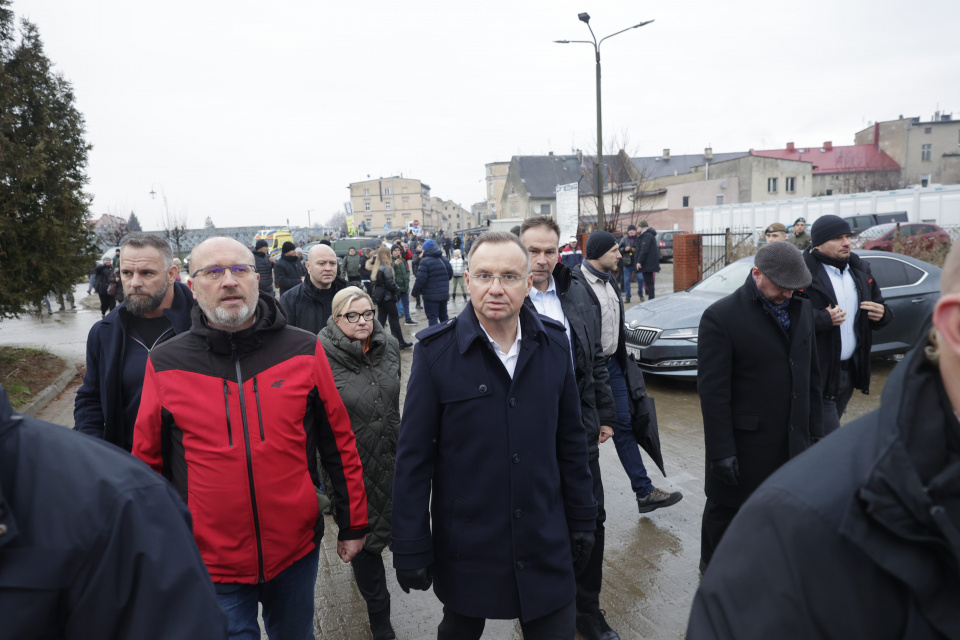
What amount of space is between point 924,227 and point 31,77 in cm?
2558

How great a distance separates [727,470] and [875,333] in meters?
6.06

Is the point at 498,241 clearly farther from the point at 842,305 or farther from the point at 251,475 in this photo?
the point at 842,305

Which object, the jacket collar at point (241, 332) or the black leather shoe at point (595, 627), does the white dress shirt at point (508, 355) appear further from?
the black leather shoe at point (595, 627)

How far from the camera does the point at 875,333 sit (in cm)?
831

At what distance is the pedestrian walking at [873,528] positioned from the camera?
0.95 m

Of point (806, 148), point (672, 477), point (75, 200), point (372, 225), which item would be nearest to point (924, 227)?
point (672, 477)

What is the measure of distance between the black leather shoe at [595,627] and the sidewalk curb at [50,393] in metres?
7.62

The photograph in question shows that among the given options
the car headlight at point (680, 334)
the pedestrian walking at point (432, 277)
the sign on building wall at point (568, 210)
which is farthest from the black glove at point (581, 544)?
the sign on building wall at point (568, 210)

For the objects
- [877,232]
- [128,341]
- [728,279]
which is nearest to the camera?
[128,341]

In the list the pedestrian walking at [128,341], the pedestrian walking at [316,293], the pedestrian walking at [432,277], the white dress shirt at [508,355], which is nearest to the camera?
the white dress shirt at [508,355]

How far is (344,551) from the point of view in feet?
9.30

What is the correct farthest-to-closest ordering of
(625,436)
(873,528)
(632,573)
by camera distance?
(625,436) < (632,573) < (873,528)

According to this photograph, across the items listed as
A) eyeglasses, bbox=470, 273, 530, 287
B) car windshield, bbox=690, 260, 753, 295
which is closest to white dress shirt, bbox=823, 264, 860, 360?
eyeglasses, bbox=470, 273, 530, 287

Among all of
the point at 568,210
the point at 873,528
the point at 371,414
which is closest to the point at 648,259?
the point at 568,210
